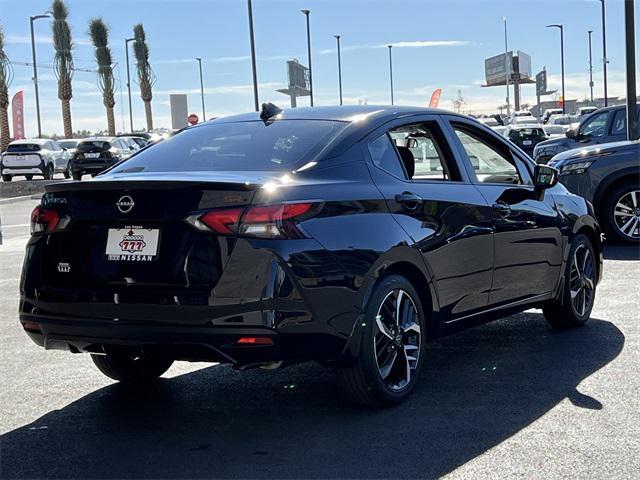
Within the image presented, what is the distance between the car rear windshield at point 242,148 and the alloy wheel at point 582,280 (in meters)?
2.60

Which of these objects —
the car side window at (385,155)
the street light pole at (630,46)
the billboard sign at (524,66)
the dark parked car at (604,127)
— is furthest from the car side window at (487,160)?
the billboard sign at (524,66)

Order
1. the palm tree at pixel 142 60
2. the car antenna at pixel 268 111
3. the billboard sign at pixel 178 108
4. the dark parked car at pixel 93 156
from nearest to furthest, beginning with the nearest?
the car antenna at pixel 268 111
the dark parked car at pixel 93 156
the billboard sign at pixel 178 108
the palm tree at pixel 142 60

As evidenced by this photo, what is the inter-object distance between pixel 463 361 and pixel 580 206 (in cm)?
177

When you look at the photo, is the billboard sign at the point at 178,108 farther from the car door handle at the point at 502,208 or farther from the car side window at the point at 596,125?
the car door handle at the point at 502,208

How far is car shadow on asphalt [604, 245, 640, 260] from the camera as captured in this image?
11.4 metres

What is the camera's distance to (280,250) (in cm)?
464

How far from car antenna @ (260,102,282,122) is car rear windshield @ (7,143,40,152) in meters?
32.7

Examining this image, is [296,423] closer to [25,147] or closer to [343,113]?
[343,113]

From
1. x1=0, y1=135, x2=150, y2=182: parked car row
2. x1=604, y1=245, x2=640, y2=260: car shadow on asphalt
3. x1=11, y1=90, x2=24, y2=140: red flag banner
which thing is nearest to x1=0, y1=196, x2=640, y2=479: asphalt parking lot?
x1=604, y1=245, x2=640, y2=260: car shadow on asphalt

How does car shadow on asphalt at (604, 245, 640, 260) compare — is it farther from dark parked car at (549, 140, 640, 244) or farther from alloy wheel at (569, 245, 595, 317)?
alloy wheel at (569, 245, 595, 317)

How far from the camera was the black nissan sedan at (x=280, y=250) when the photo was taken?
465cm

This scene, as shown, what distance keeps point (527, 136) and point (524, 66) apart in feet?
311

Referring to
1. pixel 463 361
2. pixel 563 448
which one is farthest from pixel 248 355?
pixel 463 361

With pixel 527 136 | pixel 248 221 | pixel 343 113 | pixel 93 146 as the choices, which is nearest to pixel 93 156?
pixel 93 146
